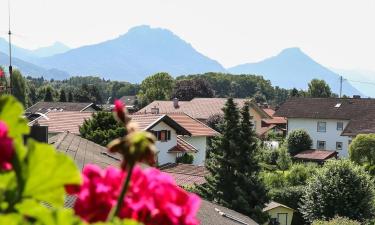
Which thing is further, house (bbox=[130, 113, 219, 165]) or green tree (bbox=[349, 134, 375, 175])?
green tree (bbox=[349, 134, 375, 175])

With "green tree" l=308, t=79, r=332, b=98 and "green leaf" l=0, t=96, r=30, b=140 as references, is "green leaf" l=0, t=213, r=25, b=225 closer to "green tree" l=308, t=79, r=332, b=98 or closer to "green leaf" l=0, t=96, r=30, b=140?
"green leaf" l=0, t=96, r=30, b=140

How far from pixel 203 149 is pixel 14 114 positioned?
4320 cm

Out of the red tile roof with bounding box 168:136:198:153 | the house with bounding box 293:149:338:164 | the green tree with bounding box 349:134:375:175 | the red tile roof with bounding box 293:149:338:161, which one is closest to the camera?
the red tile roof with bounding box 168:136:198:153

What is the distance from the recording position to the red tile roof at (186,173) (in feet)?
96.3

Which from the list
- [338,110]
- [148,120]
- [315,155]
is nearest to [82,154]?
[148,120]

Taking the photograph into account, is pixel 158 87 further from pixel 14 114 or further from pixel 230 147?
pixel 14 114

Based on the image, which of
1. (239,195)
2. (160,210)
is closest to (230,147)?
(239,195)

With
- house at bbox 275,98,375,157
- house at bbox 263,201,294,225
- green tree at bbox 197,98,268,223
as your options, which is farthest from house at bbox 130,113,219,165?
house at bbox 275,98,375,157

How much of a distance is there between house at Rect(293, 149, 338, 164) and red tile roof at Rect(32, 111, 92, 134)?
66.8 feet

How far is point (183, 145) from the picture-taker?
1561 inches

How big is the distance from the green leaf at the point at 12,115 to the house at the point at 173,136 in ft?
99.1

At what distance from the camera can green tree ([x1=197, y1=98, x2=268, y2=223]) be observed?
26531 millimetres

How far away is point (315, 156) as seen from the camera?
51.6 m

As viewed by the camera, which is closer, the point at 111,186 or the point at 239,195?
the point at 111,186
